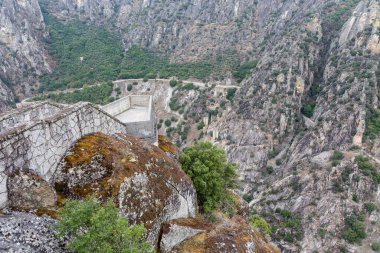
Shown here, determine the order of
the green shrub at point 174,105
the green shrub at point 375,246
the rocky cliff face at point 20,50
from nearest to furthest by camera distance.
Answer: the green shrub at point 375,246 < the green shrub at point 174,105 < the rocky cliff face at point 20,50

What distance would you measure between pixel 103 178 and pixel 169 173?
3928mm

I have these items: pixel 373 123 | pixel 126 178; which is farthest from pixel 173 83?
pixel 126 178

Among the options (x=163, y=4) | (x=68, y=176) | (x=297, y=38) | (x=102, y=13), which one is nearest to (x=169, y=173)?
(x=68, y=176)

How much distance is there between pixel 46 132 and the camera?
12336 millimetres

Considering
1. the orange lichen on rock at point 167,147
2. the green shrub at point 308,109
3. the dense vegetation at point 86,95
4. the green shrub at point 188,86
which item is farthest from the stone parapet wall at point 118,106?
the green shrub at point 188,86

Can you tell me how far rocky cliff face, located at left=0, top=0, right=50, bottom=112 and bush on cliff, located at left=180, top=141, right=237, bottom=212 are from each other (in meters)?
72.2

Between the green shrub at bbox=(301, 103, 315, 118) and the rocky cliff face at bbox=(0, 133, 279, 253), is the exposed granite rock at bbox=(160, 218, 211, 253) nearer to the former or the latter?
the rocky cliff face at bbox=(0, 133, 279, 253)

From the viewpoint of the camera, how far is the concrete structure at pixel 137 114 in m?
18.6

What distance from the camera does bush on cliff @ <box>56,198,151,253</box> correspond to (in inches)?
367

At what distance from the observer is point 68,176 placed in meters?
12.8

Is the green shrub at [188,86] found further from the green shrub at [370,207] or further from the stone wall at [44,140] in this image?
the stone wall at [44,140]

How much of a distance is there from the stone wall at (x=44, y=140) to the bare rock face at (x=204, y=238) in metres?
5.48

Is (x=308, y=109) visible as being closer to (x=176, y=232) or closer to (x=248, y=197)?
(x=248, y=197)

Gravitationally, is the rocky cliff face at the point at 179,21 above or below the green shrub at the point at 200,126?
above
